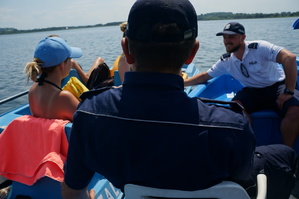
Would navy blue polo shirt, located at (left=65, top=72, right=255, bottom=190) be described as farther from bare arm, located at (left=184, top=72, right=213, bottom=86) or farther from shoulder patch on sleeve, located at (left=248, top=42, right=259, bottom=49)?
bare arm, located at (left=184, top=72, right=213, bottom=86)

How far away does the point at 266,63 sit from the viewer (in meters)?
2.98

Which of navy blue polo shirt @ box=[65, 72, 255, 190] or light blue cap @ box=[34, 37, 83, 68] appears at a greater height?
light blue cap @ box=[34, 37, 83, 68]

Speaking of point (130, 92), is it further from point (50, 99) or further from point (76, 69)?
point (76, 69)

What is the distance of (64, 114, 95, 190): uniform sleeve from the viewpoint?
100 cm

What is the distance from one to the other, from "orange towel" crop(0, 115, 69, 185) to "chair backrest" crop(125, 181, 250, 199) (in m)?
1.02

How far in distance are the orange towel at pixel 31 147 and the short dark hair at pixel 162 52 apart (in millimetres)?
1103

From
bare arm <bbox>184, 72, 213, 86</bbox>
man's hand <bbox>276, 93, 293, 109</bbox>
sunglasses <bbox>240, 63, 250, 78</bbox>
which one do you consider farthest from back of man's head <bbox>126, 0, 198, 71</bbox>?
bare arm <bbox>184, 72, 213, 86</bbox>

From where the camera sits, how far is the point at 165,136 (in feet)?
2.87

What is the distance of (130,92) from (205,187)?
0.39 metres

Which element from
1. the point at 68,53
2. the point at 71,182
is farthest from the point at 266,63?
the point at 71,182

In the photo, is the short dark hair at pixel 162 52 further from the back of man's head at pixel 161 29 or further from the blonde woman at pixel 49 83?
the blonde woman at pixel 49 83

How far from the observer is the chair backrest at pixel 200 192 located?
0.87 meters

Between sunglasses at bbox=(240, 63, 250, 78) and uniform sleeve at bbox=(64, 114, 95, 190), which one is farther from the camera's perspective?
sunglasses at bbox=(240, 63, 250, 78)

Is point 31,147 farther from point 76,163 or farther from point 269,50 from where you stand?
point 269,50
